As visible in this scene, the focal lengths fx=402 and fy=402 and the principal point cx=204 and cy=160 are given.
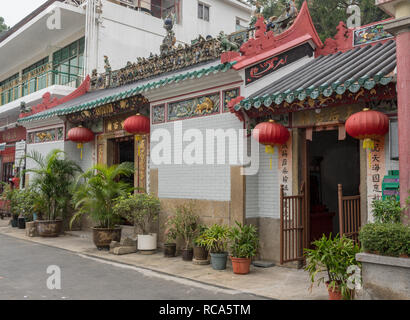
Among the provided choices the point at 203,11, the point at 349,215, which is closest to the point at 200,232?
the point at 349,215

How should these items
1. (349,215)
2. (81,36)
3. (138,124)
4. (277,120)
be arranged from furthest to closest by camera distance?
1. (81,36)
2. (138,124)
3. (277,120)
4. (349,215)

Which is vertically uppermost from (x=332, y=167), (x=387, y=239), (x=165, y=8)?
(x=165, y=8)

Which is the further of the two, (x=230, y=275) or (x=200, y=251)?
(x=200, y=251)

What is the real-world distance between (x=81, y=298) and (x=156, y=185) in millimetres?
4442

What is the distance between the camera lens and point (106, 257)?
29.0ft

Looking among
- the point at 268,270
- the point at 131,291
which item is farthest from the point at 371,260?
the point at 131,291

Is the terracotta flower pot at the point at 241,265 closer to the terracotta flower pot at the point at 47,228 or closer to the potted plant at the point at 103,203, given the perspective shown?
the potted plant at the point at 103,203

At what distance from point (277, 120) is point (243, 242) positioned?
2.49 metres

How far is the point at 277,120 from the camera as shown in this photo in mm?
7973

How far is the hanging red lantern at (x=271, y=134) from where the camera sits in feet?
24.6

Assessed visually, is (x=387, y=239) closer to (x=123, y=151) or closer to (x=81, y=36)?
(x=123, y=151)

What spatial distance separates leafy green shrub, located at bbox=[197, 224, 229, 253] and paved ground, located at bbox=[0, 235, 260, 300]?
0.96m

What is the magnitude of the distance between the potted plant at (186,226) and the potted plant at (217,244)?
33.5 inches
